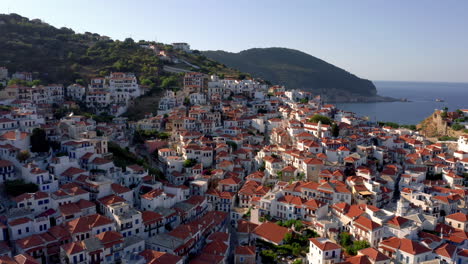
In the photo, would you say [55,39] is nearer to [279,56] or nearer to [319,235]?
[319,235]

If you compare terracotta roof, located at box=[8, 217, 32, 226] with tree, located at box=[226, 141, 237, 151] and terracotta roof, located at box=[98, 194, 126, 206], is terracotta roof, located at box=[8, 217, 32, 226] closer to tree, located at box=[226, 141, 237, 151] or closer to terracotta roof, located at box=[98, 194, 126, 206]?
terracotta roof, located at box=[98, 194, 126, 206]

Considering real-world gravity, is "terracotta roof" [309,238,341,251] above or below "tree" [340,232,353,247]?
above

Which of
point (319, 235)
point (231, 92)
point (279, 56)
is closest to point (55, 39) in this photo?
point (231, 92)

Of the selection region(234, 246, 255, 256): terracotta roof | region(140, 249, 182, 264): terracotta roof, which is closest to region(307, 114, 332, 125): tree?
region(234, 246, 255, 256): terracotta roof

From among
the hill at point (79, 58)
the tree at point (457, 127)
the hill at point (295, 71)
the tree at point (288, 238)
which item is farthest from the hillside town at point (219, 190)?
the hill at point (295, 71)

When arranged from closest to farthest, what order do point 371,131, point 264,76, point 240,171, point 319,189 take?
point 319,189, point 240,171, point 371,131, point 264,76

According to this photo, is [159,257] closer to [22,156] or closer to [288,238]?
[288,238]
